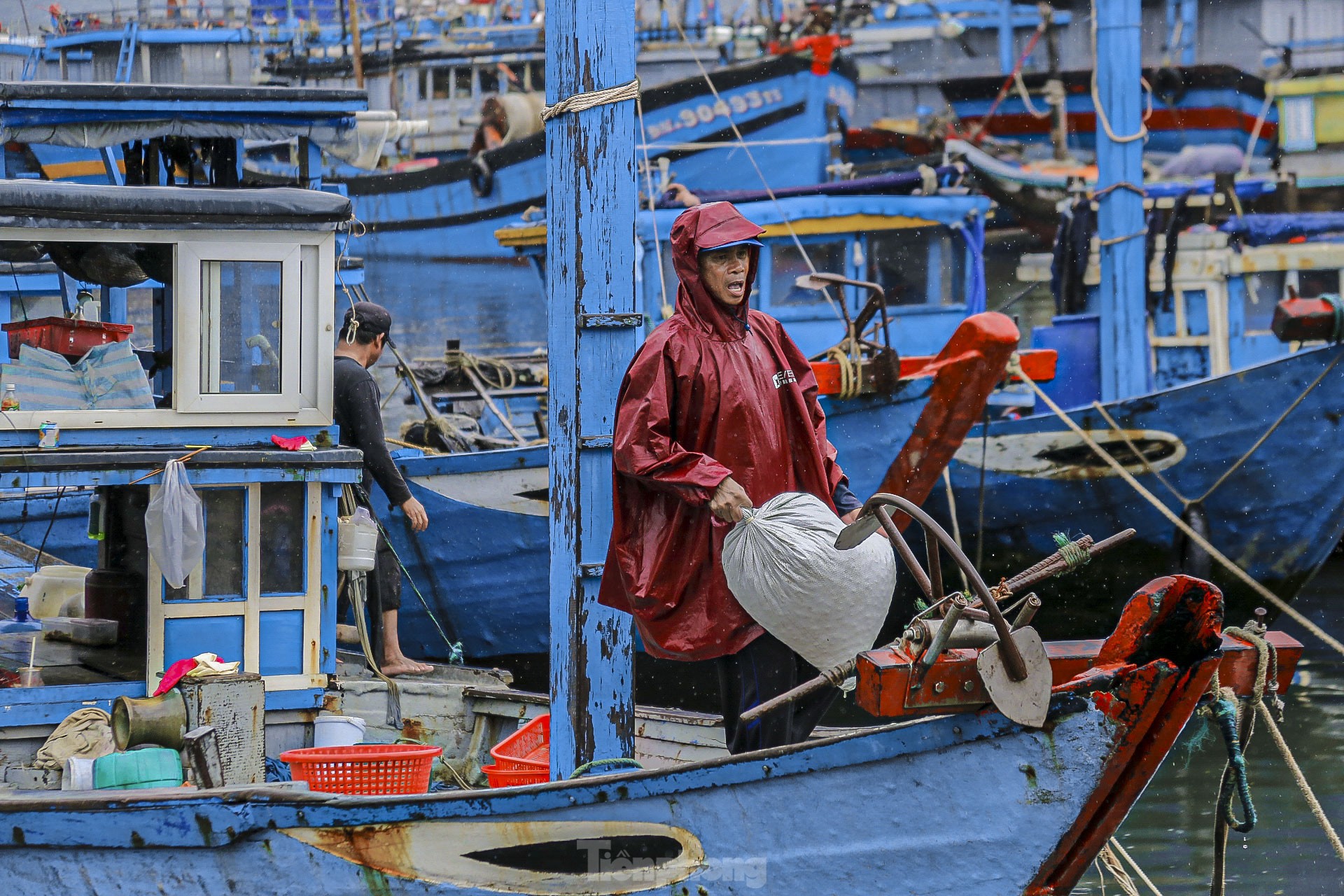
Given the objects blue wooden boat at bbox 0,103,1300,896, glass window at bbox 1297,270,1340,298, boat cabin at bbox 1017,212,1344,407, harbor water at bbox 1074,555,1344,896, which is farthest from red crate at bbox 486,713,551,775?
glass window at bbox 1297,270,1340,298

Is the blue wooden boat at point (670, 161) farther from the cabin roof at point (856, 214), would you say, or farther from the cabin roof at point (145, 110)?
the cabin roof at point (145, 110)

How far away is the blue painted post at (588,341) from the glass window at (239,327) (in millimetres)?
1401

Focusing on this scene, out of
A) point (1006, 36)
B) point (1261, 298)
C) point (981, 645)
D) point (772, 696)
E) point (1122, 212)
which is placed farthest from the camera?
point (1006, 36)

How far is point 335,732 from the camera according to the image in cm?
499

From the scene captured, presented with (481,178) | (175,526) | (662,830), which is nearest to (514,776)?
(175,526)

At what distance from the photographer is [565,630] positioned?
13.6ft

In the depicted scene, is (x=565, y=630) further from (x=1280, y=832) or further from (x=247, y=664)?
(x=1280, y=832)

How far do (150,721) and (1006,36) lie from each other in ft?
77.2

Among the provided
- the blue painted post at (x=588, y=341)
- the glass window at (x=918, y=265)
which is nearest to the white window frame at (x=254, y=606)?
the blue painted post at (x=588, y=341)

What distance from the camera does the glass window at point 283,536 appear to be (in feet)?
16.5

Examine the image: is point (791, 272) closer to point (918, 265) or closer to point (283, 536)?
point (918, 265)

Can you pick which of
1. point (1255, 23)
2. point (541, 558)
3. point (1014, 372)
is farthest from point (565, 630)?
point (1255, 23)

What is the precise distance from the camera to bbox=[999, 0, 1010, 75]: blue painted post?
24.9 meters

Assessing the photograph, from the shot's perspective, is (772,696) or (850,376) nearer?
(772,696)
